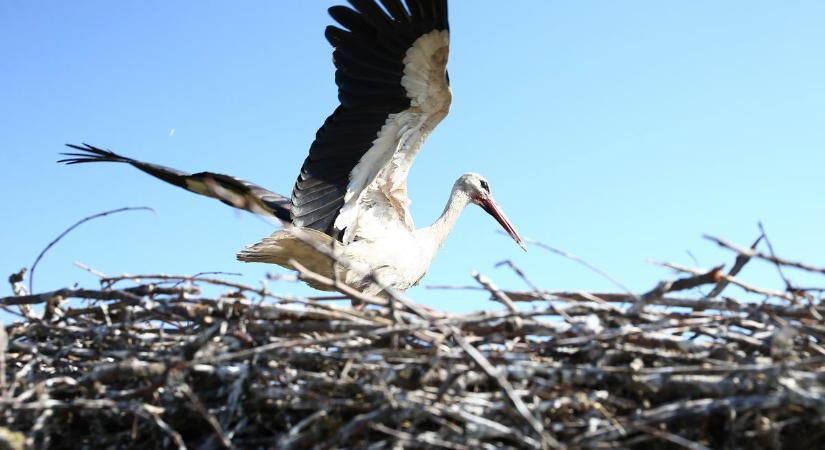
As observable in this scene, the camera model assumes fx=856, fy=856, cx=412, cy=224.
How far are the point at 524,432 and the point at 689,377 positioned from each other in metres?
0.48

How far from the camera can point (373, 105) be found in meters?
5.11

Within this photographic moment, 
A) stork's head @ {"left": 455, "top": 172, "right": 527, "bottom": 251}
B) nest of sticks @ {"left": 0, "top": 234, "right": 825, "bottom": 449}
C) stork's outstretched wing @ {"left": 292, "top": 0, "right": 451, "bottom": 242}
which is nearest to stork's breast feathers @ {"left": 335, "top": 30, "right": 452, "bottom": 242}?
stork's outstretched wing @ {"left": 292, "top": 0, "right": 451, "bottom": 242}

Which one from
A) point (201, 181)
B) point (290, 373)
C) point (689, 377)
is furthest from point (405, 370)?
point (201, 181)

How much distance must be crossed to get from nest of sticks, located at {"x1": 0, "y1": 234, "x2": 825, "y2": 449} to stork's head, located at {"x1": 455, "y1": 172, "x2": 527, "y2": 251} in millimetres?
3780

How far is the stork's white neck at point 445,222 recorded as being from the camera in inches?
234

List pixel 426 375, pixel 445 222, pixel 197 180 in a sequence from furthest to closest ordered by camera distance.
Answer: pixel 445 222 < pixel 197 180 < pixel 426 375

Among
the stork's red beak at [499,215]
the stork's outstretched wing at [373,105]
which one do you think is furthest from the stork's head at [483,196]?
the stork's outstretched wing at [373,105]

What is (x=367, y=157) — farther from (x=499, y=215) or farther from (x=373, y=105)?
(x=499, y=215)

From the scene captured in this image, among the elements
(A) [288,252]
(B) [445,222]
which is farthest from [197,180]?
(B) [445,222]

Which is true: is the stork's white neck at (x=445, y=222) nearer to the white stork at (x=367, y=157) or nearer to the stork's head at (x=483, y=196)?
the stork's head at (x=483, y=196)

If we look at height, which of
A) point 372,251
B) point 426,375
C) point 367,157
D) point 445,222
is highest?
point 445,222

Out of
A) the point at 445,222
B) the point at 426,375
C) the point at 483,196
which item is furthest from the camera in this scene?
the point at 483,196

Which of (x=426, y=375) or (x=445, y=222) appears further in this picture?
(x=445, y=222)

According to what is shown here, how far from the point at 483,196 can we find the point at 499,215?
0.71 ft
